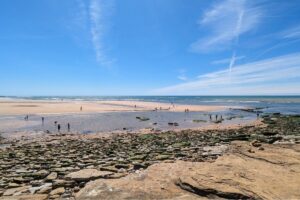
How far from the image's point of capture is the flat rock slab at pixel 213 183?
768 cm

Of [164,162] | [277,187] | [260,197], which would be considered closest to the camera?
[260,197]

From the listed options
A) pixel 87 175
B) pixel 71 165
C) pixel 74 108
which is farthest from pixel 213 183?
pixel 74 108

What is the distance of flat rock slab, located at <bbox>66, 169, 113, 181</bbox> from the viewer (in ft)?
33.6

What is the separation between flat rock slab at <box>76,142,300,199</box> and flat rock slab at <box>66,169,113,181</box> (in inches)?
31.1

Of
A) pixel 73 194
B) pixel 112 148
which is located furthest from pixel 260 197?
pixel 112 148

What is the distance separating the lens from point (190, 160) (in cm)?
1316

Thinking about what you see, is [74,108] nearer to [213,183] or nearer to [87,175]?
[87,175]

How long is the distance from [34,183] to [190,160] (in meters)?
6.90

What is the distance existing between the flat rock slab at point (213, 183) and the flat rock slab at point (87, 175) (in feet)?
2.59

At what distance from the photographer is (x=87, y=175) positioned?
1055 centimetres

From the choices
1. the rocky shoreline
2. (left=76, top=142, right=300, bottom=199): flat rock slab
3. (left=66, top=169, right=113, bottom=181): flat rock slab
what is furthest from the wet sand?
(left=76, top=142, right=300, bottom=199): flat rock slab

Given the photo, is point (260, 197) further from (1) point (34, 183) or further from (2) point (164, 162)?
(1) point (34, 183)

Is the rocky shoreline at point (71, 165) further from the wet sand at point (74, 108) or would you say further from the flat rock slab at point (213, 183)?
the wet sand at point (74, 108)

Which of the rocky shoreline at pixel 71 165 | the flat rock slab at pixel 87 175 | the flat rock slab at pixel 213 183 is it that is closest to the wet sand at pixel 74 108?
the rocky shoreline at pixel 71 165
